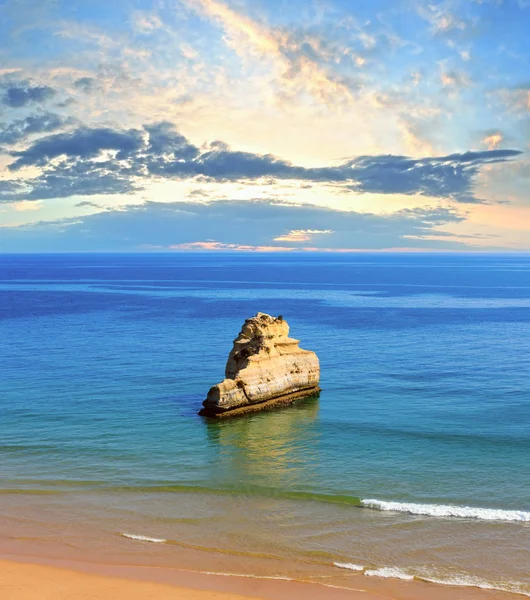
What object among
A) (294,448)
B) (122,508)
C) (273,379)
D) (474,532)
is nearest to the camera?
(474,532)

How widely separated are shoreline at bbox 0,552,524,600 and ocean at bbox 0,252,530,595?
0.52m

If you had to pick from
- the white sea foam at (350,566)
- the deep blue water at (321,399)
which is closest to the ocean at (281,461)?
the white sea foam at (350,566)

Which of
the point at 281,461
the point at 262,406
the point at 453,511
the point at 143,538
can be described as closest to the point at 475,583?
the point at 453,511

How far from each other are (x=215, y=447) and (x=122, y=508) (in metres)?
10.6

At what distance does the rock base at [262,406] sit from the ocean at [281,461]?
28.9 inches

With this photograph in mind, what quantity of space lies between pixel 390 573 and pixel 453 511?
6861mm

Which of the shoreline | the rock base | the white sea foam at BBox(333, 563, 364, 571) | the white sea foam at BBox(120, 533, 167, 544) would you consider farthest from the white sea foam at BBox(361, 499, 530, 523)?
the rock base

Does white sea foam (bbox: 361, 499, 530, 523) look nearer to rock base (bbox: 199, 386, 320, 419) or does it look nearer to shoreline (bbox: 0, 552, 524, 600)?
shoreline (bbox: 0, 552, 524, 600)

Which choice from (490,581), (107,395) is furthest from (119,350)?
(490,581)

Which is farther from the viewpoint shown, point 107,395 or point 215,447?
point 107,395

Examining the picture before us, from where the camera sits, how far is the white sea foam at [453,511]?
26.7 m

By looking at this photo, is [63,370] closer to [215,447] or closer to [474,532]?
[215,447]

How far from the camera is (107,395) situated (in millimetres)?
49219

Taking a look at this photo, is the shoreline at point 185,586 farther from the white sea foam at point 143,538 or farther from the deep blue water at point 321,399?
the deep blue water at point 321,399
